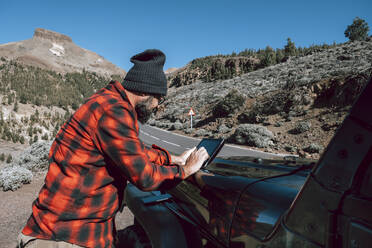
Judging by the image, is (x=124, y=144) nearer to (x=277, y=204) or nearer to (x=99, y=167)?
(x=99, y=167)

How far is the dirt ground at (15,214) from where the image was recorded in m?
3.44

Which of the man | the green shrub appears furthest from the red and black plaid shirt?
the green shrub

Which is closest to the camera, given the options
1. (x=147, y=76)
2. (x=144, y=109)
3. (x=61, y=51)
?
(x=147, y=76)

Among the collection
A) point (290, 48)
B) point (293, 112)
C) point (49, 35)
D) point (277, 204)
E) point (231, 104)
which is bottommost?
point (277, 204)

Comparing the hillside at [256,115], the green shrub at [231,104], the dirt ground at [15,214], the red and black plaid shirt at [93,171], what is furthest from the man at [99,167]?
the green shrub at [231,104]

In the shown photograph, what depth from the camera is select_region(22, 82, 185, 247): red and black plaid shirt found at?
1.17 meters

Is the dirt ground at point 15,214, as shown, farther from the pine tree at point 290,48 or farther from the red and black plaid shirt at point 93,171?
the pine tree at point 290,48

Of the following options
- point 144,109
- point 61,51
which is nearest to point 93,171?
point 144,109

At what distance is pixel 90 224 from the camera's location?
1.33 meters

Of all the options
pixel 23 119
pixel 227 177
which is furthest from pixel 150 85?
pixel 23 119

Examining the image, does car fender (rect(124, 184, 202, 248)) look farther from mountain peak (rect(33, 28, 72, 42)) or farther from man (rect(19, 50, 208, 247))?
mountain peak (rect(33, 28, 72, 42))

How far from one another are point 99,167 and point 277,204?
0.98 meters

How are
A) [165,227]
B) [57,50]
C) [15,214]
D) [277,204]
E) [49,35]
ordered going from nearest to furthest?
[277,204]
[165,227]
[15,214]
[57,50]
[49,35]

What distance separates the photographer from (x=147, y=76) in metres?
1.36
